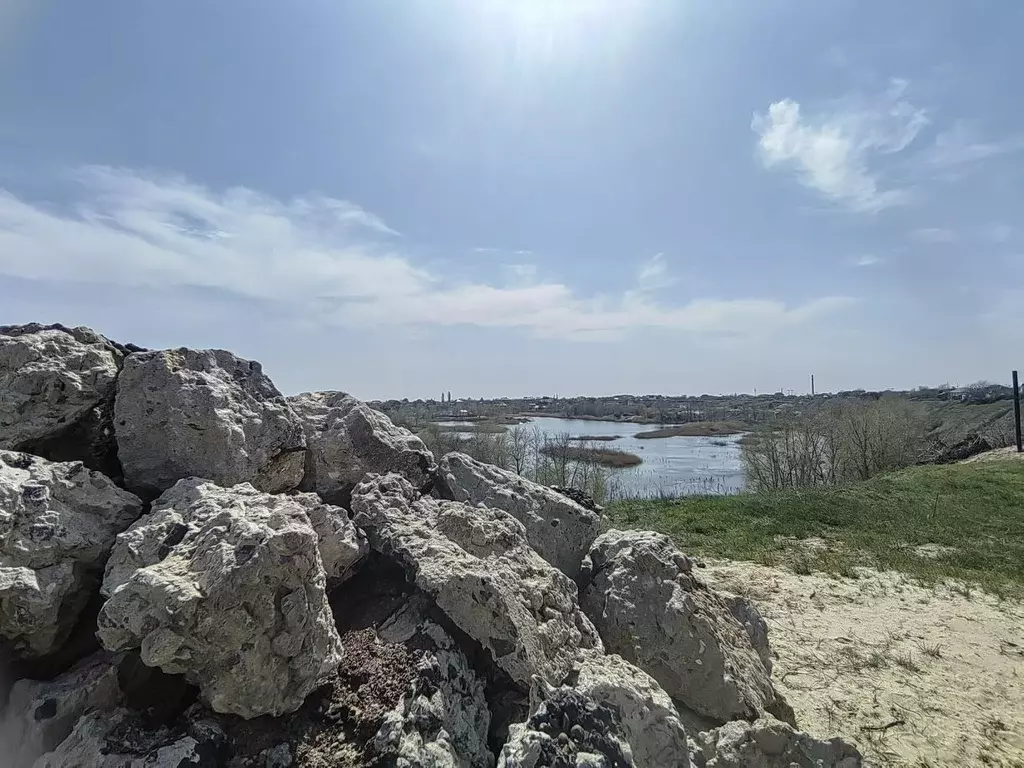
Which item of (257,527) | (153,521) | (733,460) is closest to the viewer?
(257,527)

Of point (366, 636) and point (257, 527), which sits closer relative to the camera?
point (257, 527)

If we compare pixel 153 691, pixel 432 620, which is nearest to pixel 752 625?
pixel 432 620

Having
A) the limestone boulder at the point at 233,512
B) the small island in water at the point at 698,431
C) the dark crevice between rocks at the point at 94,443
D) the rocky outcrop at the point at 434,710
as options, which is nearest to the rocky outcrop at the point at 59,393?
the dark crevice between rocks at the point at 94,443

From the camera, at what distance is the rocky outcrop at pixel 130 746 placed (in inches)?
88.4

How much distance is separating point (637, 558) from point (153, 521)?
307 centimetres

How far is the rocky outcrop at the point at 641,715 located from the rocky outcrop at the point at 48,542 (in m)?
2.46

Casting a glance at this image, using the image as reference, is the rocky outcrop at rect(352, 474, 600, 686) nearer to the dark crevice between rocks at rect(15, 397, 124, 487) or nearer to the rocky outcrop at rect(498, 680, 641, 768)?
the rocky outcrop at rect(498, 680, 641, 768)

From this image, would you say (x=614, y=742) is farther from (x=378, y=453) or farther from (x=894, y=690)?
(x=894, y=690)

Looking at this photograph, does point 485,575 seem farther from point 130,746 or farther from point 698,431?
point 698,431

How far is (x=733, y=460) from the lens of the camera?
41781 mm

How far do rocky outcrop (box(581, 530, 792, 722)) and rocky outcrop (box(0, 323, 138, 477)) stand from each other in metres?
3.39

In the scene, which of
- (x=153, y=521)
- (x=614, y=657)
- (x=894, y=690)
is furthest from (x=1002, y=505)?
(x=153, y=521)

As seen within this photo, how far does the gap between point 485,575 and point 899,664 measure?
5.00 metres

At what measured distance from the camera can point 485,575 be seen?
326 centimetres
